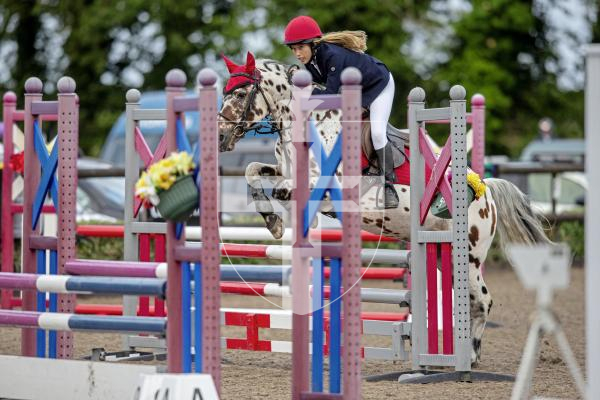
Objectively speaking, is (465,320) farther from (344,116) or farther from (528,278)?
(528,278)

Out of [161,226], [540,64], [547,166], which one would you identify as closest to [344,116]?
[161,226]

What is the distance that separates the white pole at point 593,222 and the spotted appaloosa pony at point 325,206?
238 cm

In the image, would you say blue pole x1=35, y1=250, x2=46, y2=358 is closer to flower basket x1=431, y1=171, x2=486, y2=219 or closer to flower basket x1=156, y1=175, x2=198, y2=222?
flower basket x1=156, y1=175, x2=198, y2=222

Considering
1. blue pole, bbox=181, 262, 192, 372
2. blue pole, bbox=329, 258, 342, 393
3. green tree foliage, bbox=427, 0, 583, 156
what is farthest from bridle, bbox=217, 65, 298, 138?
green tree foliage, bbox=427, 0, 583, 156

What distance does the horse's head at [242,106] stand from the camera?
632cm

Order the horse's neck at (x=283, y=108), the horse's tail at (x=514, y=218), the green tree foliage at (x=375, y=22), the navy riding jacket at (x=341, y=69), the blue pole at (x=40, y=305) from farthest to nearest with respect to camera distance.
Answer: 1. the green tree foliage at (x=375, y=22)
2. the horse's tail at (x=514, y=218)
3. the horse's neck at (x=283, y=108)
4. the navy riding jacket at (x=341, y=69)
5. the blue pole at (x=40, y=305)

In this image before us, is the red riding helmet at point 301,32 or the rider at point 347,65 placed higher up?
the red riding helmet at point 301,32

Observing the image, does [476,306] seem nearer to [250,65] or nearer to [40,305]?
[250,65]

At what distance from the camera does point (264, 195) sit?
6.38m

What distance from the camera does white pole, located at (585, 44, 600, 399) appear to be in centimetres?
379

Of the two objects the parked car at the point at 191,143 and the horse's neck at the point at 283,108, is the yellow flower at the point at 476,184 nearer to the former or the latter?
the horse's neck at the point at 283,108

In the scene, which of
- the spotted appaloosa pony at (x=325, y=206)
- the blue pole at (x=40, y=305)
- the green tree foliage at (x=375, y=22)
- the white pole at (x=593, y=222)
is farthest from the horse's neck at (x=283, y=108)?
A: the green tree foliage at (x=375, y=22)

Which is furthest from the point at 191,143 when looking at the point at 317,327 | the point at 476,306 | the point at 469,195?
the point at 317,327

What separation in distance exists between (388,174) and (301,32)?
98 centimetres
